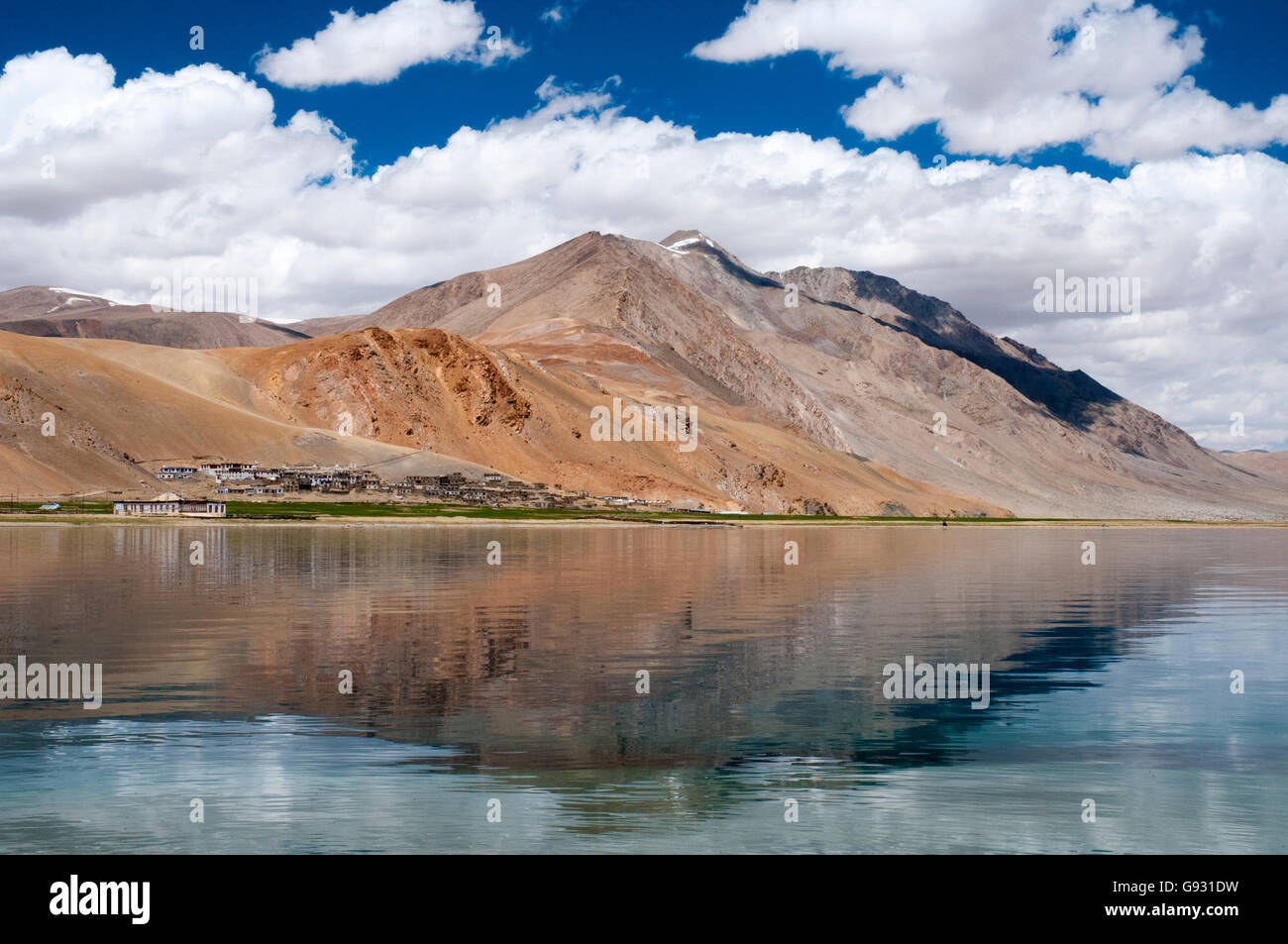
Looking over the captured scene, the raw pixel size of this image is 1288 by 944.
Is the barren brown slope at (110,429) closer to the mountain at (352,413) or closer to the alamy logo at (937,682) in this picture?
the mountain at (352,413)

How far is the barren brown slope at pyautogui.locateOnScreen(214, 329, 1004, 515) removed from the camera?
17688 cm

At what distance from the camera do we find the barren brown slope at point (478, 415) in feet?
580

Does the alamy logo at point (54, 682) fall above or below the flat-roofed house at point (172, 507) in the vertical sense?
below

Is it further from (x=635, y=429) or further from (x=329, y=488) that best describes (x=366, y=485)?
(x=635, y=429)

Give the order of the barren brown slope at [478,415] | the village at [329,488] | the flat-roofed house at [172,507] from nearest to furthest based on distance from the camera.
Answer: the flat-roofed house at [172,507], the village at [329,488], the barren brown slope at [478,415]

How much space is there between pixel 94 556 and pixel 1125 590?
49.5 m

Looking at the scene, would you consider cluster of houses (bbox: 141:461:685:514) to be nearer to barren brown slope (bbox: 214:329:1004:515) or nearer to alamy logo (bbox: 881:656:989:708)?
barren brown slope (bbox: 214:329:1004:515)

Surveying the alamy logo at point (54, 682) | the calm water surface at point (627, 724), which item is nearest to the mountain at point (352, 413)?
the calm water surface at point (627, 724)
